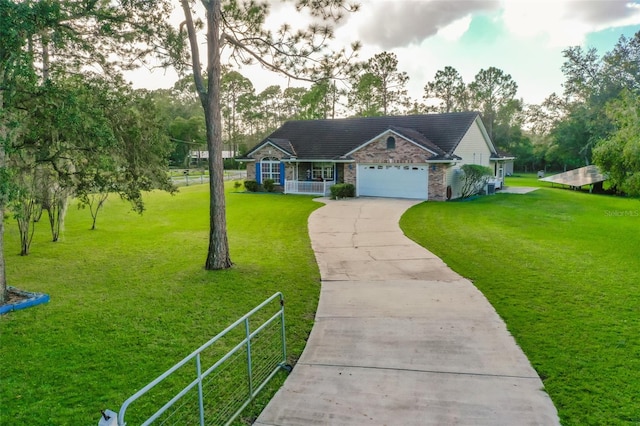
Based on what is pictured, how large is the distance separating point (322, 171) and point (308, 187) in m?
1.48

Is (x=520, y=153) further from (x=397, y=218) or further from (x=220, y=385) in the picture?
(x=220, y=385)

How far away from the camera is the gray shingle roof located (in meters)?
23.1

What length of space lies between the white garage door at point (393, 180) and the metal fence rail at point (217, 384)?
17.3 m

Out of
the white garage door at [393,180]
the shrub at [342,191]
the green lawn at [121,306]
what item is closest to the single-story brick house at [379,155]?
the white garage door at [393,180]

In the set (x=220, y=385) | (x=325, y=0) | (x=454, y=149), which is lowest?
(x=220, y=385)

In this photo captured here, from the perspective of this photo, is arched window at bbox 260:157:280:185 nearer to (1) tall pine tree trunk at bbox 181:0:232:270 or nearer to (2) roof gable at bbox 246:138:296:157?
(2) roof gable at bbox 246:138:296:157

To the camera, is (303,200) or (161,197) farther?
(161,197)

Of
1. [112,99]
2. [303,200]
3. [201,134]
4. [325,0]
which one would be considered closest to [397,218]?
[303,200]

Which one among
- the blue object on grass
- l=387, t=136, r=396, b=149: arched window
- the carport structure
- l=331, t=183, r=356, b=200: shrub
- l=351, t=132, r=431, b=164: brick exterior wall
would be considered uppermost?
l=387, t=136, r=396, b=149: arched window

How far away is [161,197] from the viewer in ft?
81.0

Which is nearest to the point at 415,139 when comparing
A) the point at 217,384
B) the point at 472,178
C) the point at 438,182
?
the point at 438,182

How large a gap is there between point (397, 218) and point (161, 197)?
15318mm

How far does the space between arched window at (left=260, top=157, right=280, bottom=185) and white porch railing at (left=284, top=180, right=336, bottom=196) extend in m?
1.15

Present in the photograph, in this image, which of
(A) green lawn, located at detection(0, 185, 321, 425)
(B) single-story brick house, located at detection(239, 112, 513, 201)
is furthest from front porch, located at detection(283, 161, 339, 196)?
(A) green lawn, located at detection(0, 185, 321, 425)
